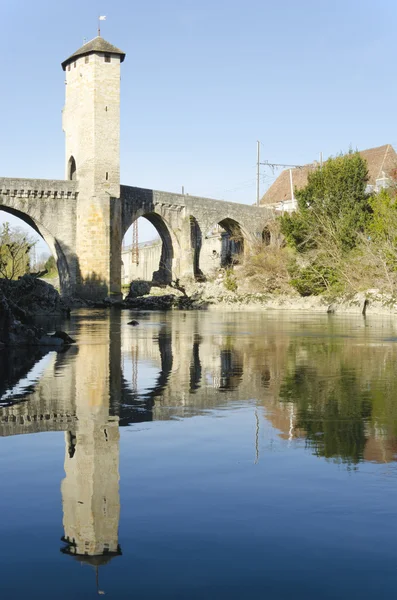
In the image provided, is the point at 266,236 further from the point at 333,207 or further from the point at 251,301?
the point at 333,207

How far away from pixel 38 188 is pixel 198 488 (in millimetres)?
35848

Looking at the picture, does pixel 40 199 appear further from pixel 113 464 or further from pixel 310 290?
pixel 113 464

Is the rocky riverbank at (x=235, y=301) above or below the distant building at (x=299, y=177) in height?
below

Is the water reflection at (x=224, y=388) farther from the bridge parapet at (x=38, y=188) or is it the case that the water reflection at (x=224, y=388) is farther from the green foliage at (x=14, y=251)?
the bridge parapet at (x=38, y=188)

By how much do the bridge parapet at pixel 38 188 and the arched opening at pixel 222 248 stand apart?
10.7 metres

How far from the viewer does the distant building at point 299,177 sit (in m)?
54.6

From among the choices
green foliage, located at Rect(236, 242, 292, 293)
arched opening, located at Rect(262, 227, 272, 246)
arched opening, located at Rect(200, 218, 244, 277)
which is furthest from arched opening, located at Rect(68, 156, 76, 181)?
arched opening, located at Rect(262, 227, 272, 246)

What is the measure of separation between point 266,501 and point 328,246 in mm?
32068

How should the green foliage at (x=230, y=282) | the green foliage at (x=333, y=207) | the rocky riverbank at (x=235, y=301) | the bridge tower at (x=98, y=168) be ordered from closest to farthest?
the rocky riverbank at (x=235, y=301) → the green foliage at (x=333, y=207) → the bridge tower at (x=98, y=168) → the green foliage at (x=230, y=282)

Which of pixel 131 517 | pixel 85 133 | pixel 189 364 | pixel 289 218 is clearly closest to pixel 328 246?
pixel 289 218

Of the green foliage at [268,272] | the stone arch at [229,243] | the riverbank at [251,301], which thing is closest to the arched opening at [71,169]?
the riverbank at [251,301]

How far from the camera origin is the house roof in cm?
5438

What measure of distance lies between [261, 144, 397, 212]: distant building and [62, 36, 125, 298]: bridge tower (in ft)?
61.3

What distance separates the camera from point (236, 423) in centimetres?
571
